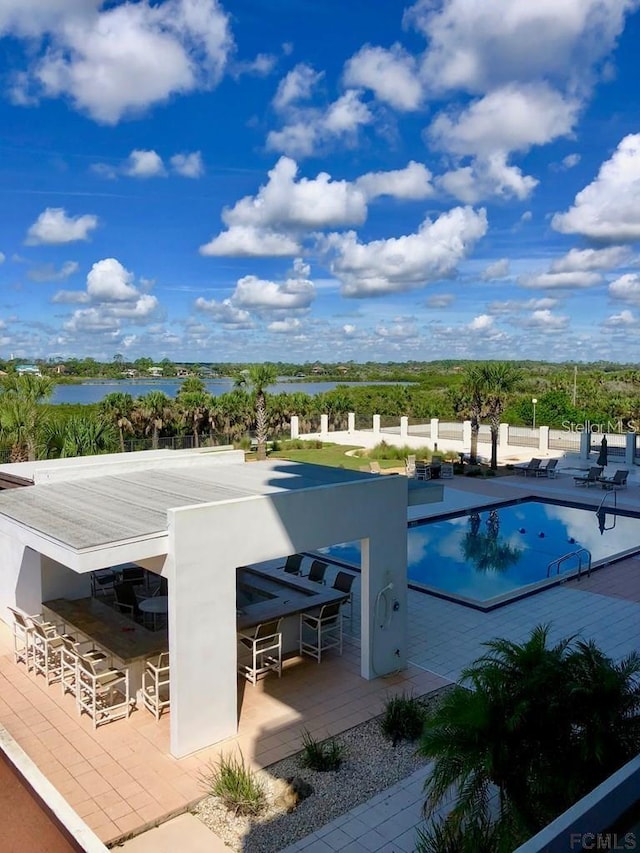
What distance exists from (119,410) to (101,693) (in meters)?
27.2

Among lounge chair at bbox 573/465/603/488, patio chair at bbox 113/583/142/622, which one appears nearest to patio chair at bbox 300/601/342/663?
patio chair at bbox 113/583/142/622

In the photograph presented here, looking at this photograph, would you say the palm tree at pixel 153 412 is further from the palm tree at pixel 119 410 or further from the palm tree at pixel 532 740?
the palm tree at pixel 532 740

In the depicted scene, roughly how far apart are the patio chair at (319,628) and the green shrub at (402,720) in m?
1.89

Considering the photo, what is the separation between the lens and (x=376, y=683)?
867 centimetres

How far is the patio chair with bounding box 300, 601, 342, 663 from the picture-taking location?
933cm

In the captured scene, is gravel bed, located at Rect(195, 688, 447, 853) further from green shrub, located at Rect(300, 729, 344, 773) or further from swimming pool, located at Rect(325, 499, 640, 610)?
swimming pool, located at Rect(325, 499, 640, 610)

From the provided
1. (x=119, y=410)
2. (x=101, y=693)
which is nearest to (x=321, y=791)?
(x=101, y=693)

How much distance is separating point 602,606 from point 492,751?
812 cm

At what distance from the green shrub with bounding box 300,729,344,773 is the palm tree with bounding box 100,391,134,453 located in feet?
91.7

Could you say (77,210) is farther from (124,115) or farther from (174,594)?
(174,594)

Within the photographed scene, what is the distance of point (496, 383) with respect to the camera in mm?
27844

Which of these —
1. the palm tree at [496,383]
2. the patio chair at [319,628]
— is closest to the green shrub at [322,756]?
the patio chair at [319,628]

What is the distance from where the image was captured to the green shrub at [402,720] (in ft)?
23.9

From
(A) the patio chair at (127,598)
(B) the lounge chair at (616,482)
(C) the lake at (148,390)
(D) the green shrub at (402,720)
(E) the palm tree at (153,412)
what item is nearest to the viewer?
(D) the green shrub at (402,720)
